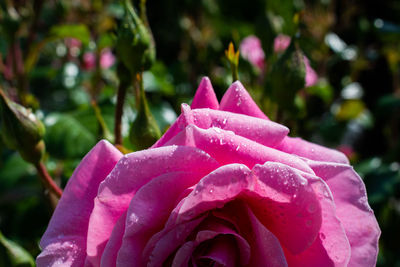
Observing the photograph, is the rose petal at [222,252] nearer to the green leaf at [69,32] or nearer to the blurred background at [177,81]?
the blurred background at [177,81]

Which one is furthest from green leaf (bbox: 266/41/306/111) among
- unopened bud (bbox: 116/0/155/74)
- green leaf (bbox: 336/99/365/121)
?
green leaf (bbox: 336/99/365/121)

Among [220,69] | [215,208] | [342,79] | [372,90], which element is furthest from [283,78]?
[372,90]

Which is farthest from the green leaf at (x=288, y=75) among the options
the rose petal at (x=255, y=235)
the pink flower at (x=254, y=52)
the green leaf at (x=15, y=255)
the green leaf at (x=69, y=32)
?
the pink flower at (x=254, y=52)

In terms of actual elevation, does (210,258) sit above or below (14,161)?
above

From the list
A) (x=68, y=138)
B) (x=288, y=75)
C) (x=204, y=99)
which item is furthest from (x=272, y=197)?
(x=68, y=138)

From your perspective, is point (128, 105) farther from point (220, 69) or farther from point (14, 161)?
point (220, 69)

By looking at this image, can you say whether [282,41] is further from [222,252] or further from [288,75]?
[222,252]

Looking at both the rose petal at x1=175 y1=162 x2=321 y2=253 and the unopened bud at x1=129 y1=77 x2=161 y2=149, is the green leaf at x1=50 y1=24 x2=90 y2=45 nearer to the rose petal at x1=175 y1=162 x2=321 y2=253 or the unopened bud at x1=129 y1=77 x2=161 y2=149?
the unopened bud at x1=129 y1=77 x2=161 y2=149
